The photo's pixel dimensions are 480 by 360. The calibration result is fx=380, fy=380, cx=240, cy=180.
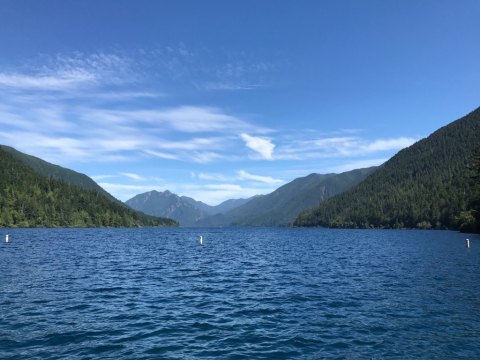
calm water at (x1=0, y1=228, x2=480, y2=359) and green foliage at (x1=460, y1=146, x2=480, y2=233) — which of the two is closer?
calm water at (x1=0, y1=228, x2=480, y2=359)

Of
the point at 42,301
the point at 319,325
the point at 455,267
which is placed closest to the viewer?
the point at 319,325

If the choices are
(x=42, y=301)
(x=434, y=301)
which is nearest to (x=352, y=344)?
(x=434, y=301)

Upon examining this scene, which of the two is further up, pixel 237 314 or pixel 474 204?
pixel 474 204

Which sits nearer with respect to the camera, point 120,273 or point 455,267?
point 120,273

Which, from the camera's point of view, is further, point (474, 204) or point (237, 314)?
point (474, 204)

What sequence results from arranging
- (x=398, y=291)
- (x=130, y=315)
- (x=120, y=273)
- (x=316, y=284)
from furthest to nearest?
(x=120, y=273), (x=316, y=284), (x=398, y=291), (x=130, y=315)

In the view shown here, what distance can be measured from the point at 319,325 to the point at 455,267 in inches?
1640

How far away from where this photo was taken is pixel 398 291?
133 feet

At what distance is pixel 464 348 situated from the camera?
900 inches

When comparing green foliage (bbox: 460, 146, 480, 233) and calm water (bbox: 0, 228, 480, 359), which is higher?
green foliage (bbox: 460, 146, 480, 233)

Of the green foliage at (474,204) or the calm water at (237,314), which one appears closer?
the calm water at (237,314)

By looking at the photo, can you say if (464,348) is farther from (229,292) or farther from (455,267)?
(455,267)

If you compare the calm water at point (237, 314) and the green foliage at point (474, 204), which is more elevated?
the green foliage at point (474, 204)

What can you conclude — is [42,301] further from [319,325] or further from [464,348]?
[464,348]
